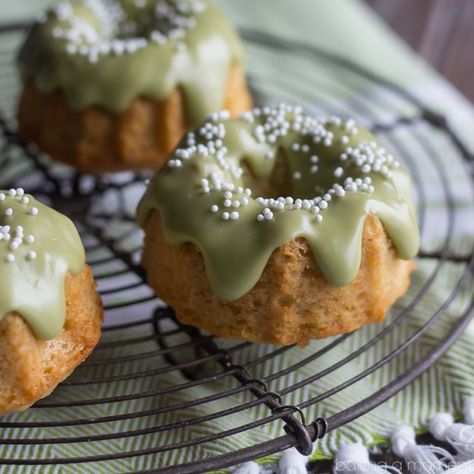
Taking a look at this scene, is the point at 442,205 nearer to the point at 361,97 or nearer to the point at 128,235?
the point at 361,97

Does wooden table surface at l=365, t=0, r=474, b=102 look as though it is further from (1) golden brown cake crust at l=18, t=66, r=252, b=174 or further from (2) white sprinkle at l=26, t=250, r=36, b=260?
(2) white sprinkle at l=26, t=250, r=36, b=260

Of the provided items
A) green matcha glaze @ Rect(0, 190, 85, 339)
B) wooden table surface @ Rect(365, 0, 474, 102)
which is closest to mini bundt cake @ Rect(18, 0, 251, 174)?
green matcha glaze @ Rect(0, 190, 85, 339)

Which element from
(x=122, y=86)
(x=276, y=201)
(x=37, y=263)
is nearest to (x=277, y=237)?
(x=276, y=201)

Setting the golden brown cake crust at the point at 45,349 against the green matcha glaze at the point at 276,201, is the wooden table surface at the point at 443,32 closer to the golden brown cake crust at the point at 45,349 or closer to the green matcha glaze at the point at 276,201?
the green matcha glaze at the point at 276,201

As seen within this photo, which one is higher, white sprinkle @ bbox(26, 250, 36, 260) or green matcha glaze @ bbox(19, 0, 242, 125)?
green matcha glaze @ bbox(19, 0, 242, 125)

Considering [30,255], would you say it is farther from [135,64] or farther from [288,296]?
[135,64]

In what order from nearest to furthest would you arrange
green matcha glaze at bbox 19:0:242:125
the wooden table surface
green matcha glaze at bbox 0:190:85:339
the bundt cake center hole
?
green matcha glaze at bbox 0:190:85:339, the bundt cake center hole, green matcha glaze at bbox 19:0:242:125, the wooden table surface

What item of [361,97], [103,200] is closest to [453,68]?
[361,97]
